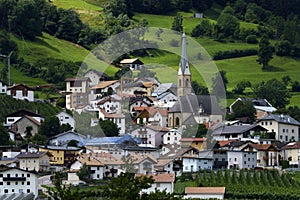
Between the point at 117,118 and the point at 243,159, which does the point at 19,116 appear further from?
the point at 243,159

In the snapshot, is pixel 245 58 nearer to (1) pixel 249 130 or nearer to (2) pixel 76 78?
(2) pixel 76 78

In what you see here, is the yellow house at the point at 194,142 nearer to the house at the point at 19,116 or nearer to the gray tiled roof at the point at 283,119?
the gray tiled roof at the point at 283,119

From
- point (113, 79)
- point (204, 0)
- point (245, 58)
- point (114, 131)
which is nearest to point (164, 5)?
point (204, 0)

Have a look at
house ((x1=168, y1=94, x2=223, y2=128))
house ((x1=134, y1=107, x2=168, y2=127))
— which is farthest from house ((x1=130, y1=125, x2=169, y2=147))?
house ((x1=168, y1=94, x2=223, y2=128))

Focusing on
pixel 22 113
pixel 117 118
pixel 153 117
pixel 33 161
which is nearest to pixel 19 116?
pixel 22 113

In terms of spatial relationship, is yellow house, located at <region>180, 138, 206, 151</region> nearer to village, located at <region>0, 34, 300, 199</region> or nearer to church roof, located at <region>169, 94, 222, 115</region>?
village, located at <region>0, 34, 300, 199</region>

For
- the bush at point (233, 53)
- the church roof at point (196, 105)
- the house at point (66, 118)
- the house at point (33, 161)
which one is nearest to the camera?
the house at point (33, 161)

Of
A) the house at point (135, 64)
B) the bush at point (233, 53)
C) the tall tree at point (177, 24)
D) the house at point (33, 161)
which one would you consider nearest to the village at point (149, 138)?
the house at point (33, 161)
